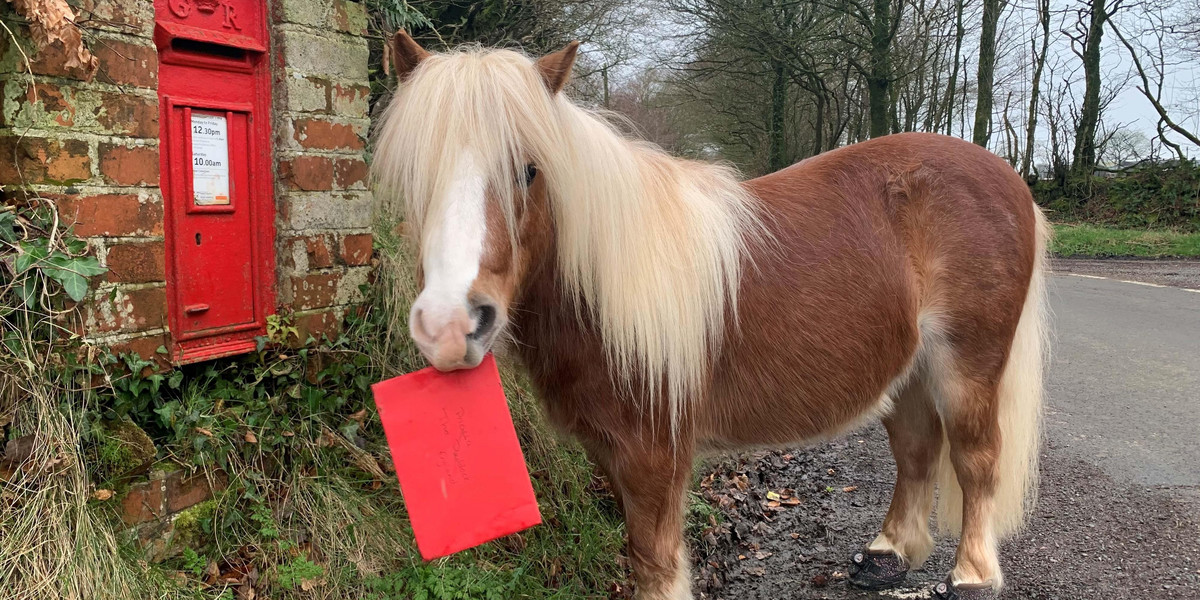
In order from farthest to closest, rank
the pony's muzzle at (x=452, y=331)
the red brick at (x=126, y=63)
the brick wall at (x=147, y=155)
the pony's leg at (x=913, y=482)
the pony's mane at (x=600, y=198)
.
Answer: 1. the pony's leg at (x=913, y=482)
2. the red brick at (x=126, y=63)
3. the brick wall at (x=147, y=155)
4. the pony's mane at (x=600, y=198)
5. the pony's muzzle at (x=452, y=331)

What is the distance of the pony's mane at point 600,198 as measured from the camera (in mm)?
1866

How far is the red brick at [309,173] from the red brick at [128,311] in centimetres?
69

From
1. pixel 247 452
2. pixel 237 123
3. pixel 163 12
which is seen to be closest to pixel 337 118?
pixel 237 123

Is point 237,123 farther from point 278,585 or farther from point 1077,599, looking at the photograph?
point 1077,599

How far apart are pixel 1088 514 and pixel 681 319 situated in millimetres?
2767

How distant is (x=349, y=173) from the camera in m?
3.26

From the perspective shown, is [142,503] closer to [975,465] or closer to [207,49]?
[207,49]

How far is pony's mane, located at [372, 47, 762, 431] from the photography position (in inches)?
73.5

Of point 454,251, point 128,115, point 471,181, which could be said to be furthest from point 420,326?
point 128,115

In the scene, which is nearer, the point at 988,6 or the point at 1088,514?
the point at 1088,514

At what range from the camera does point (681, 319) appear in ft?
7.52

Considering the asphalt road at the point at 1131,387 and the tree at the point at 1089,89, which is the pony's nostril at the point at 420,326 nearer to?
the asphalt road at the point at 1131,387

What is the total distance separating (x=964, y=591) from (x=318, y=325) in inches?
114

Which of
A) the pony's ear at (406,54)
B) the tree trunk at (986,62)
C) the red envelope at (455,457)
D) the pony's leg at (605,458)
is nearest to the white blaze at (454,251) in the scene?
the red envelope at (455,457)
